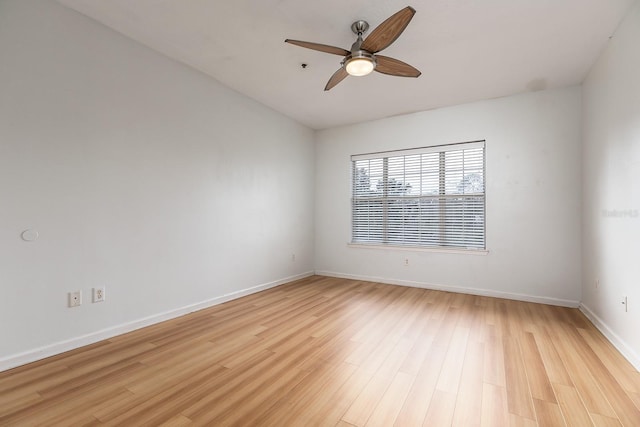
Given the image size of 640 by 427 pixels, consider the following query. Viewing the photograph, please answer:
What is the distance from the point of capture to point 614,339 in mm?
2463

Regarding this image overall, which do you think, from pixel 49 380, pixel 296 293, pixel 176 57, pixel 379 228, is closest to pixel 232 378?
pixel 49 380

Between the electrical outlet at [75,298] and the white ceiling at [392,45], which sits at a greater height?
the white ceiling at [392,45]

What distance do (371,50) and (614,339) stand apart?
10.5 feet

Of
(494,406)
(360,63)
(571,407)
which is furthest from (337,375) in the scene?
(360,63)

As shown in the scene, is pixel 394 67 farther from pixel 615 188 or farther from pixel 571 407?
pixel 571 407

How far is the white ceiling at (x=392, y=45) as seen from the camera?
228 cm

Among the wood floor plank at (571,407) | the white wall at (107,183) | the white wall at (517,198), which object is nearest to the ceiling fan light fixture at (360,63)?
the white wall at (107,183)

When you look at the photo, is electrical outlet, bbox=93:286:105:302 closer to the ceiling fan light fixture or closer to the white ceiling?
the white ceiling

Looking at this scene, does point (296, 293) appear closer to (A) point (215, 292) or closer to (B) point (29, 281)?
(A) point (215, 292)

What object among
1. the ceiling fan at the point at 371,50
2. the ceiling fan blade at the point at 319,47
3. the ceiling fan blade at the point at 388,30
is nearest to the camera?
the ceiling fan blade at the point at 388,30

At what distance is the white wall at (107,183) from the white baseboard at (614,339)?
3.84 m

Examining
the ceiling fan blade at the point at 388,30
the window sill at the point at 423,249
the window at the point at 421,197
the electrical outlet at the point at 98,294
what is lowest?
the electrical outlet at the point at 98,294

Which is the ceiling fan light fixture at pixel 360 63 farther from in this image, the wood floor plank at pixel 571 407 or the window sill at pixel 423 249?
the window sill at pixel 423 249

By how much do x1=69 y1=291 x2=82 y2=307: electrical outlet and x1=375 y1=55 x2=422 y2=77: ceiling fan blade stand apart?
3177mm
